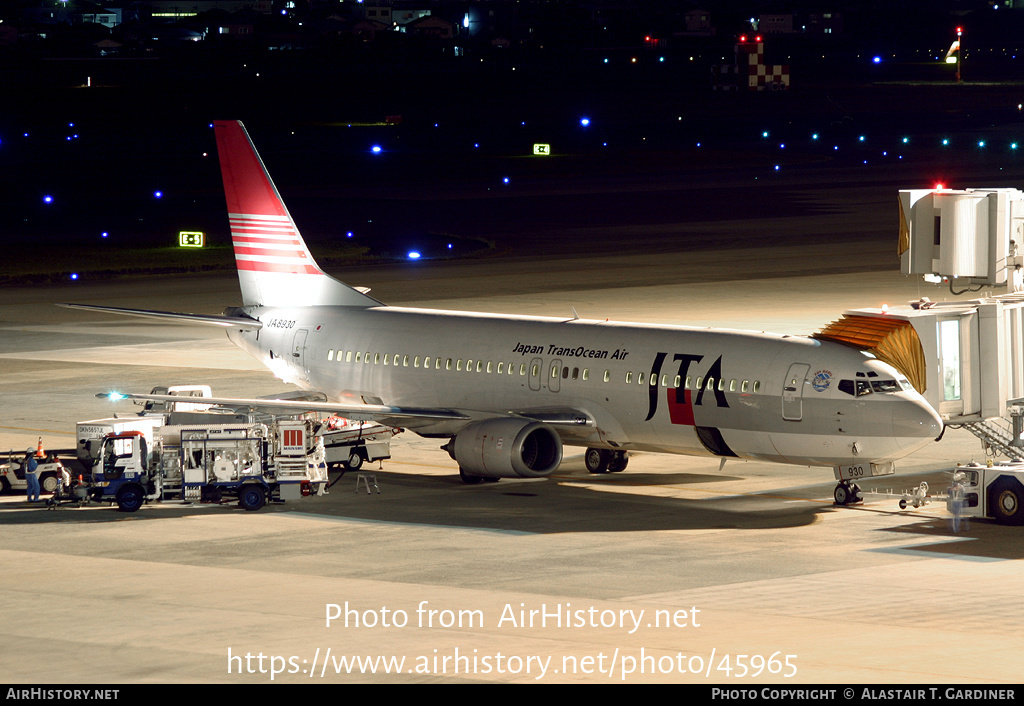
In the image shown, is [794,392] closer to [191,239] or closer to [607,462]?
[607,462]

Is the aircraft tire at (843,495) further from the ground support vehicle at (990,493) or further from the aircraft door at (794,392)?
the ground support vehicle at (990,493)

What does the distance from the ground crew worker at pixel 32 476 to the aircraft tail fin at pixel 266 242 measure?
34.3 feet

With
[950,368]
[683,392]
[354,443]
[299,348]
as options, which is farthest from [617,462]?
[299,348]

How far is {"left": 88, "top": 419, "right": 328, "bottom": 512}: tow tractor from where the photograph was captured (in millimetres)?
36125

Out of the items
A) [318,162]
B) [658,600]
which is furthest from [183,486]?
[318,162]

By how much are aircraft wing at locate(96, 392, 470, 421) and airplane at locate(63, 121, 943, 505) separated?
0.19 ft

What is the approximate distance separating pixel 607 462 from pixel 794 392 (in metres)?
6.94

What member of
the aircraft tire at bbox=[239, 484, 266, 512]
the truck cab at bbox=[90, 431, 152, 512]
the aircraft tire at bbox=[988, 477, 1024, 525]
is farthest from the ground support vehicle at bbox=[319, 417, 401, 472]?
the aircraft tire at bbox=[988, 477, 1024, 525]

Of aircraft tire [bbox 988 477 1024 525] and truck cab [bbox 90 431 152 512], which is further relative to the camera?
truck cab [bbox 90 431 152 512]

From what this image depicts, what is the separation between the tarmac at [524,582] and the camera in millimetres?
22438

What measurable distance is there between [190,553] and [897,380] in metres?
14.5

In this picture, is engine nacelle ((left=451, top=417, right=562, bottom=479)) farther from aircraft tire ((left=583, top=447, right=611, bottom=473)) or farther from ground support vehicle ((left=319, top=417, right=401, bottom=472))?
ground support vehicle ((left=319, top=417, right=401, bottom=472))

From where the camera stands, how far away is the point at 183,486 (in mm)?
36344
